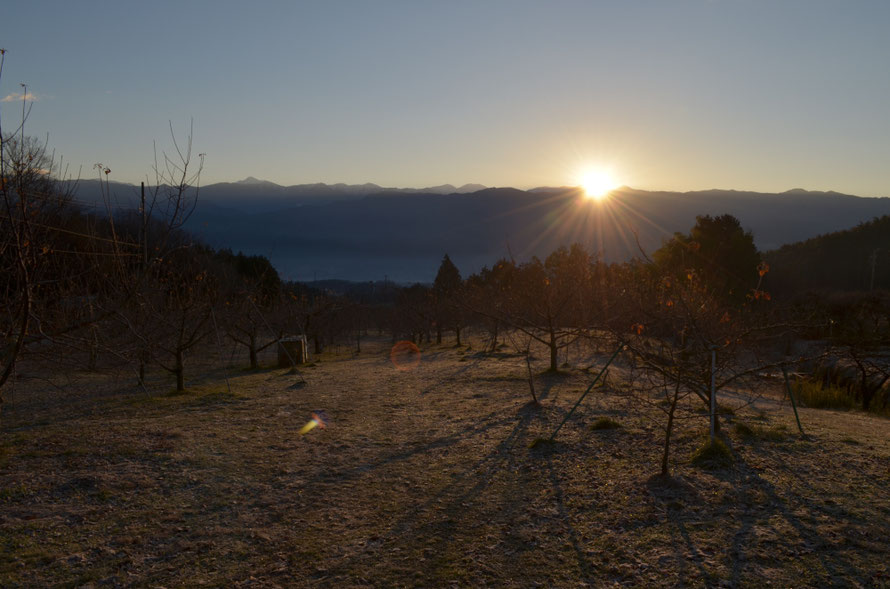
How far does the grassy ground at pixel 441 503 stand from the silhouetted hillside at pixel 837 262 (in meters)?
38.1

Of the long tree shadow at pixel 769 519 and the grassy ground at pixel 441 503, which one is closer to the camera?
the long tree shadow at pixel 769 519

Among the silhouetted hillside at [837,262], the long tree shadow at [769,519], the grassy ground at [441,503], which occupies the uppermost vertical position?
the silhouetted hillside at [837,262]

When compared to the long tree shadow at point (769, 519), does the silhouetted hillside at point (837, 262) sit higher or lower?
higher

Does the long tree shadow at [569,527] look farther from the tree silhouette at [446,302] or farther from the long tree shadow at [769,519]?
the tree silhouette at [446,302]

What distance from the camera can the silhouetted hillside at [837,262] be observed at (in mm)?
42678

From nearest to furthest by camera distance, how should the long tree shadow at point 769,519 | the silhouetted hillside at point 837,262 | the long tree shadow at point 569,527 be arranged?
the long tree shadow at point 769,519 < the long tree shadow at point 569,527 < the silhouetted hillside at point 837,262

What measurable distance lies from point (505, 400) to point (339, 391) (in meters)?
4.97

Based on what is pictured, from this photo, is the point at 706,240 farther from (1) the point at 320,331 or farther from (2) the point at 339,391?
(2) the point at 339,391

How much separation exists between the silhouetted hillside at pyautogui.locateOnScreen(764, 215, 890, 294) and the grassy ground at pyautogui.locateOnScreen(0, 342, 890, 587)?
1499 inches

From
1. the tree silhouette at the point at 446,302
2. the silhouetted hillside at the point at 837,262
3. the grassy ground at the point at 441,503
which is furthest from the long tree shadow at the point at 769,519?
the silhouetted hillside at the point at 837,262

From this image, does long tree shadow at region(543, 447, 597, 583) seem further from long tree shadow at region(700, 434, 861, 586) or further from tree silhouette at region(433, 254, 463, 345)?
tree silhouette at region(433, 254, 463, 345)

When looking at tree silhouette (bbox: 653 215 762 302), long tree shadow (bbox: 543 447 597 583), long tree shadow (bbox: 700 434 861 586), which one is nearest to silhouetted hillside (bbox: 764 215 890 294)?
tree silhouette (bbox: 653 215 762 302)

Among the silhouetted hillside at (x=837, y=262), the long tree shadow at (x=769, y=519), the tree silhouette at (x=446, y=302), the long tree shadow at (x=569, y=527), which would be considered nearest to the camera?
the long tree shadow at (x=769, y=519)

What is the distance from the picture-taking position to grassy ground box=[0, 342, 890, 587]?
4641 mm
